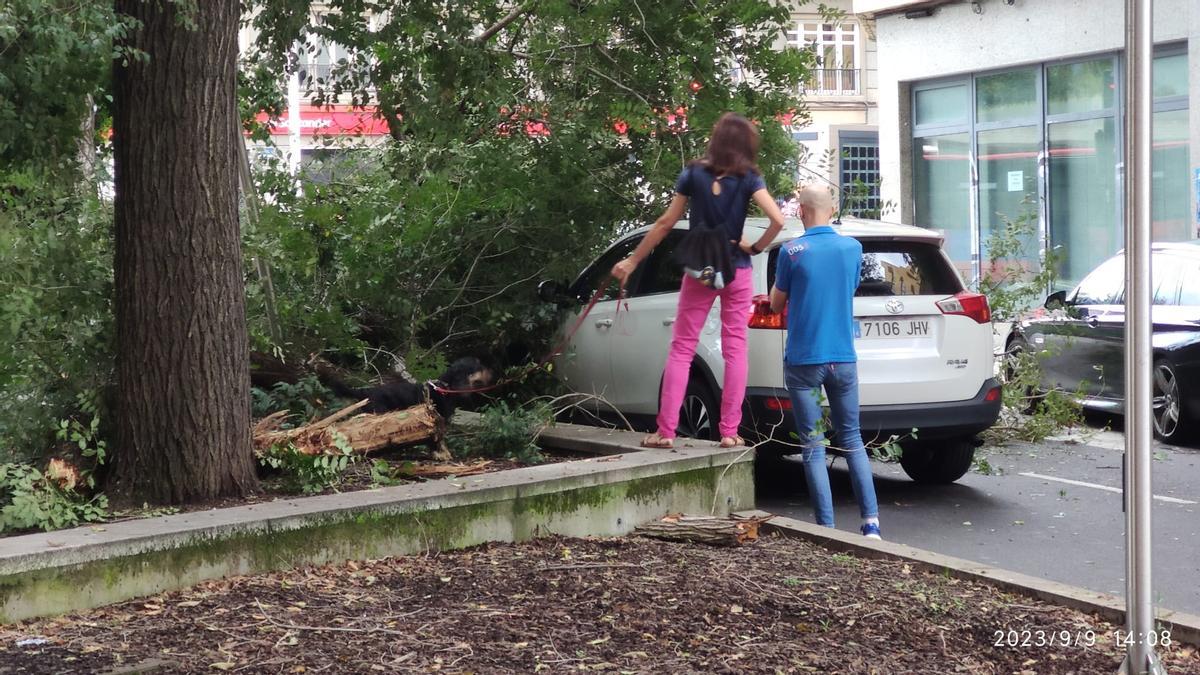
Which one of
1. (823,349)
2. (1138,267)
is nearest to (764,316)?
(823,349)

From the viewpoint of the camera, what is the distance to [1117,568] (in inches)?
274

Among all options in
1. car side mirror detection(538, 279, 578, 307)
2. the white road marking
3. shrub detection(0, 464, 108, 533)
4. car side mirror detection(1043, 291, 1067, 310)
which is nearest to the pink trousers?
car side mirror detection(538, 279, 578, 307)

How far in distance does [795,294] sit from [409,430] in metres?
2.10

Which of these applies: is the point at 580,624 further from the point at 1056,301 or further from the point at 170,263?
the point at 1056,301

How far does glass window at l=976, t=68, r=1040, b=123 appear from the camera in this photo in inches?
922

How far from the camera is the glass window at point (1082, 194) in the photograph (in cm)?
2202

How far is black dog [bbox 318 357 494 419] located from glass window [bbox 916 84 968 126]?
18392mm

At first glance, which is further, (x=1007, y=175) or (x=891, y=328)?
(x=1007, y=175)

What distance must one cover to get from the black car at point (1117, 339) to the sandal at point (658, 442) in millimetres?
5303

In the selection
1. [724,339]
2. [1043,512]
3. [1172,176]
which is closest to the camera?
[724,339]

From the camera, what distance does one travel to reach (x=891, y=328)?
843 centimetres

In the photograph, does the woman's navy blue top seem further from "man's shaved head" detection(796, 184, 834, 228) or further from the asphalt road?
the asphalt road

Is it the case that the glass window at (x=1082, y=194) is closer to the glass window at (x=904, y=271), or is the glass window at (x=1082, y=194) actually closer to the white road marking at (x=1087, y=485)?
the white road marking at (x=1087, y=485)

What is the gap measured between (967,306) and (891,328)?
56 centimetres
